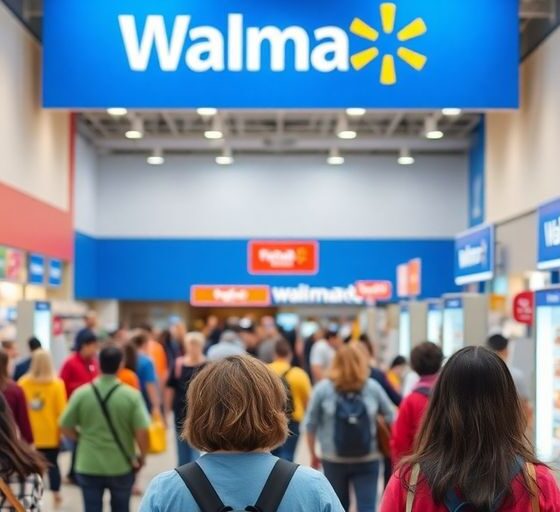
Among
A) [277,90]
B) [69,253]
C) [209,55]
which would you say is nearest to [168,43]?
[209,55]

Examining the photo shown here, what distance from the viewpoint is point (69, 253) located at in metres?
18.0

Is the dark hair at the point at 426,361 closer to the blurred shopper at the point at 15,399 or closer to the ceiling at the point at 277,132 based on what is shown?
the blurred shopper at the point at 15,399

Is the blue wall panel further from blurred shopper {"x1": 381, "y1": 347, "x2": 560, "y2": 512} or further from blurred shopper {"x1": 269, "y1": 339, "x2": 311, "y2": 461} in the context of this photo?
blurred shopper {"x1": 381, "y1": 347, "x2": 560, "y2": 512}

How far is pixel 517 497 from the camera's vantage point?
2.31 metres

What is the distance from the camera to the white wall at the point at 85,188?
19.1 m

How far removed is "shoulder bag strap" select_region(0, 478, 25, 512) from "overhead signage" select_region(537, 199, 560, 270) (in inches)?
147

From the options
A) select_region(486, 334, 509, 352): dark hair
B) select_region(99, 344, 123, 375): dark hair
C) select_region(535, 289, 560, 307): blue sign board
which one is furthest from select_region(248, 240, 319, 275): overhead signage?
select_region(535, 289, 560, 307): blue sign board

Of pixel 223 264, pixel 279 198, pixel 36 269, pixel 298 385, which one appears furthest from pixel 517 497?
pixel 279 198

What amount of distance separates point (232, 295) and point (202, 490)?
60.9 feet

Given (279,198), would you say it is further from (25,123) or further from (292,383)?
(292,383)

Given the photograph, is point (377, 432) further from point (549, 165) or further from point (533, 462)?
point (549, 165)

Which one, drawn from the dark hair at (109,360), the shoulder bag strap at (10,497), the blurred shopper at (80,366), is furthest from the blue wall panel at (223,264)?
the shoulder bag strap at (10,497)

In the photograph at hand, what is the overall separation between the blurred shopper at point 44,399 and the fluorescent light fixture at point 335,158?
1284cm

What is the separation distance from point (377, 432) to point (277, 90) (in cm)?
579
